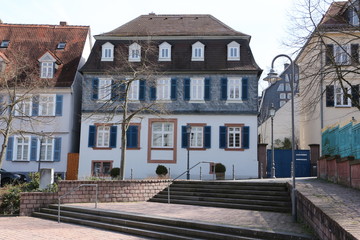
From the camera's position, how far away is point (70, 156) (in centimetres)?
3020

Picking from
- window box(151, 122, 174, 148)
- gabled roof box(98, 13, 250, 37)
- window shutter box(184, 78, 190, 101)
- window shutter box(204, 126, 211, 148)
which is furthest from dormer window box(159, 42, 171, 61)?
window shutter box(204, 126, 211, 148)

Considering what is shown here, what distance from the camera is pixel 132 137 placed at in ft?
98.1

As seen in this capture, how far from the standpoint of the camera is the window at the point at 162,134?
2992cm

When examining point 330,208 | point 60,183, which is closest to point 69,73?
point 60,183

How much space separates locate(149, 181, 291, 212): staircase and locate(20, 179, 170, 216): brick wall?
0.45m

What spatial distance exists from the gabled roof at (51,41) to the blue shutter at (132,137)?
6.22 meters

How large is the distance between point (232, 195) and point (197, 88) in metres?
15.0

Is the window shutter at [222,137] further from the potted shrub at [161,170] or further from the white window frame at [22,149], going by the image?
the white window frame at [22,149]

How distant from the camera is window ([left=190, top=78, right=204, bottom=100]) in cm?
3012

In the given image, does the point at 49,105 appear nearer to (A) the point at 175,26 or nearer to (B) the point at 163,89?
(B) the point at 163,89

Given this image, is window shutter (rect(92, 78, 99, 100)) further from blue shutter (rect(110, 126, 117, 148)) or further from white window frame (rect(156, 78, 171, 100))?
white window frame (rect(156, 78, 171, 100))

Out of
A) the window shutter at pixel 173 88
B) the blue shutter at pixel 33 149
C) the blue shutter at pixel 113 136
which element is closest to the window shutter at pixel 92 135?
the blue shutter at pixel 113 136

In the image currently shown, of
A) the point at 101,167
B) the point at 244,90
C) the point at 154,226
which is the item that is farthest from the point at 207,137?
the point at 154,226

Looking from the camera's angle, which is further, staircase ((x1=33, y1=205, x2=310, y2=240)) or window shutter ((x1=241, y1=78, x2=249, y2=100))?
window shutter ((x1=241, y1=78, x2=249, y2=100))
